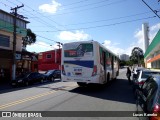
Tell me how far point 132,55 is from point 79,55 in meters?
150

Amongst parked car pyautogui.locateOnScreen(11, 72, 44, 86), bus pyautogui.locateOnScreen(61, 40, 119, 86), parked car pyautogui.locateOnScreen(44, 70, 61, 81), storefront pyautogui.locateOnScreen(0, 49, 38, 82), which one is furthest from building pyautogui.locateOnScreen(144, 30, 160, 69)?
storefront pyautogui.locateOnScreen(0, 49, 38, 82)

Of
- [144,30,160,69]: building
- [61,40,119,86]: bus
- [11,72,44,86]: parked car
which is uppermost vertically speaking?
[144,30,160,69]: building

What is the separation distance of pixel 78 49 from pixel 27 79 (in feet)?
33.3

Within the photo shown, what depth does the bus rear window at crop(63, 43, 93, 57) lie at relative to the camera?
1563 centimetres

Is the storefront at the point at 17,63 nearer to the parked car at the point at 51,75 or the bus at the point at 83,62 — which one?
the parked car at the point at 51,75

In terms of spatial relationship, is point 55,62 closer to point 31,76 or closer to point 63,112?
point 31,76

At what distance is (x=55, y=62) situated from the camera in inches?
2630

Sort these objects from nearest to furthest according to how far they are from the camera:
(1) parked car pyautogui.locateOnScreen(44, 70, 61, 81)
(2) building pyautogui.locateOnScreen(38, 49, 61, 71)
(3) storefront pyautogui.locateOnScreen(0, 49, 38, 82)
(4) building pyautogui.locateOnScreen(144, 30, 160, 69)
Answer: (1) parked car pyautogui.locateOnScreen(44, 70, 61, 81), (3) storefront pyautogui.locateOnScreen(0, 49, 38, 82), (4) building pyautogui.locateOnScreen(144, 30, 160, 69), (2) building pyautogui.locateOnScreen(38, 49, 61, 71)

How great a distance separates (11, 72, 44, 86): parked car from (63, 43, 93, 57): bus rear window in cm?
873

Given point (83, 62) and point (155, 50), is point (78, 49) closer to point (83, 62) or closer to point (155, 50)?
point (83, 62)

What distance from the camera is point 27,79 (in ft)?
79.2

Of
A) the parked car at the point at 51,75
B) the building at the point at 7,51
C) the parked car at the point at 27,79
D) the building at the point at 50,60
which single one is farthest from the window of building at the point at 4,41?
the building at the point at 50,60

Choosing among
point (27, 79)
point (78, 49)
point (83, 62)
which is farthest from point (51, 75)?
point (83, 62)

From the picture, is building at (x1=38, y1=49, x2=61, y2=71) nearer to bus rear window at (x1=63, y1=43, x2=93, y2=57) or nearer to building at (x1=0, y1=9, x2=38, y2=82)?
building at (x1=0, y1=9, x2=38, y2=82)
